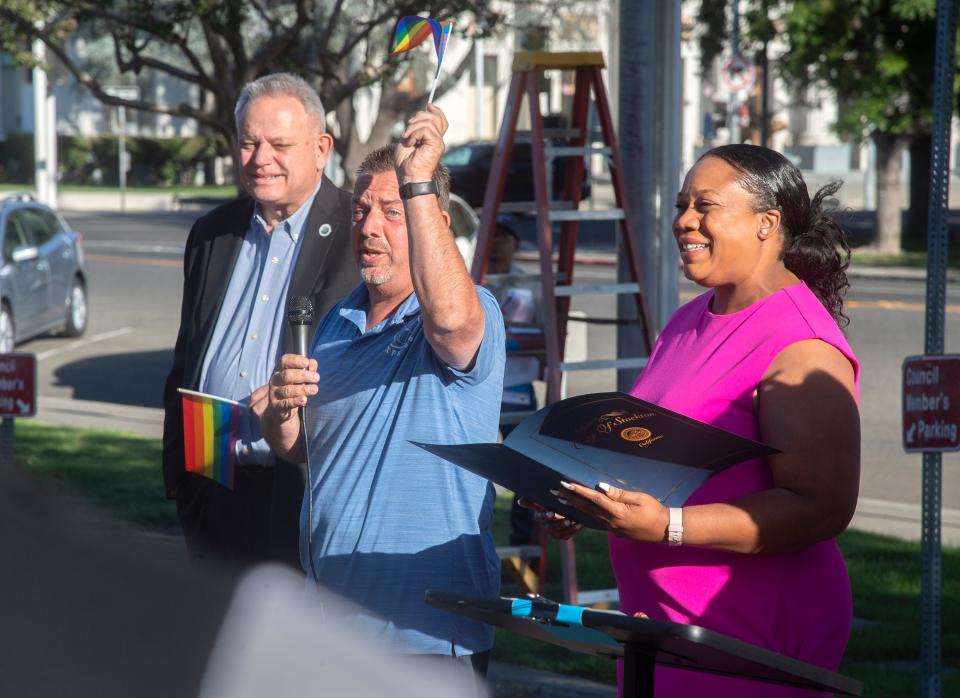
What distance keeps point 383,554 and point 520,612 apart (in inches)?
34.3

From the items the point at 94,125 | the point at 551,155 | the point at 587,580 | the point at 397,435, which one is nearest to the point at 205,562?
the point at 397,435

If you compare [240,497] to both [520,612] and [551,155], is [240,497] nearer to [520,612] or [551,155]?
[520,612]

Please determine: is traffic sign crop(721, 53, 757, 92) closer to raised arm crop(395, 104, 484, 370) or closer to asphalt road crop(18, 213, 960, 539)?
asphalt road crop(18, 213, 960, 539)

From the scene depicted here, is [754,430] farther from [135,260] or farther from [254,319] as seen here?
[135,260]

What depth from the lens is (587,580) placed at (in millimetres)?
6543

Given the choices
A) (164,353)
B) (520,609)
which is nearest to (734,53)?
(164,353)

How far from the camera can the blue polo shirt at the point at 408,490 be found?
303 cm

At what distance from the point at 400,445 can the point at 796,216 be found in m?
0.98

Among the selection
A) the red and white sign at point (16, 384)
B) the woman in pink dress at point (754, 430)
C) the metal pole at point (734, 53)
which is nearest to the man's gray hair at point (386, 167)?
the woman in pink dress at point (754, 430)

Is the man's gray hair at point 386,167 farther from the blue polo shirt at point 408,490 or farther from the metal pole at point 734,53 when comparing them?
the metal pole at point 734,53

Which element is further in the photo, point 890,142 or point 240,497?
point 890,142

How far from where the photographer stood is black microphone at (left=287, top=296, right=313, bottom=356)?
307cm

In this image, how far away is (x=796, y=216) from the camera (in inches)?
118

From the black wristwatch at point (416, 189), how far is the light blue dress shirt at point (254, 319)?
1.02m
